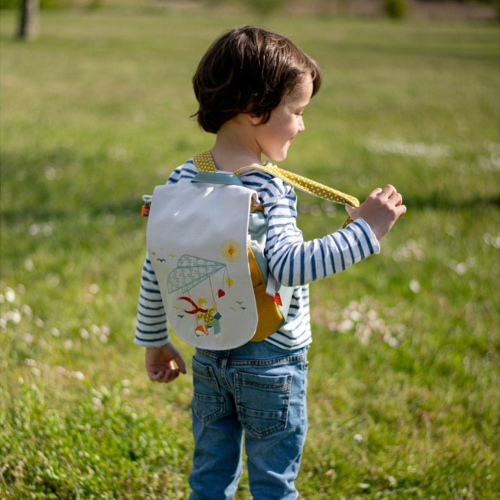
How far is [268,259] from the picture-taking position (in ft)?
6.79

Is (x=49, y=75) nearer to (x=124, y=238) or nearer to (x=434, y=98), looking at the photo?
(x=434, y=98)

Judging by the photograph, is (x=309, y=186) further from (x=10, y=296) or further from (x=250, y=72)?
(x=10, y=296)

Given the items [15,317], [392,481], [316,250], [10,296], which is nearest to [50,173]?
[10,296]

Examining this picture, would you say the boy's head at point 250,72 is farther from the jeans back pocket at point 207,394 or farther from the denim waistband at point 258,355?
the jeans back pocket at point 207,394

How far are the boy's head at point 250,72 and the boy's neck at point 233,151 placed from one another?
0.06 metres

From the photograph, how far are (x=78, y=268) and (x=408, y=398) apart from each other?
243 centimetres

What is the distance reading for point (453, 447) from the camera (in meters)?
3.24

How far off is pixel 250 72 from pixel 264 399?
0.98m

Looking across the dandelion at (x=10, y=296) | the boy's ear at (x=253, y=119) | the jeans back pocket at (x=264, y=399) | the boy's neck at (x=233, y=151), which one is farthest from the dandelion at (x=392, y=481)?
the dandelion at (x=10, y=296)

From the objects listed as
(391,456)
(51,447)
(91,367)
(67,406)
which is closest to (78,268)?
(91,367)

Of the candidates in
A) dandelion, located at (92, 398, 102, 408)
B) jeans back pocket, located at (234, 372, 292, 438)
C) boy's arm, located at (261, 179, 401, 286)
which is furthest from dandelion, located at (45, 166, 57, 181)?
boy's arm, located at (261, 179, 401, 286)

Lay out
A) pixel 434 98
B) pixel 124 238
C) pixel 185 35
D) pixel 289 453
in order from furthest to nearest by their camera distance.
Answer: pixel 185 35
pixel 434 98
pixel 124 238
pixel 289 453

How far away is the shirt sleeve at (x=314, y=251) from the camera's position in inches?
78.5

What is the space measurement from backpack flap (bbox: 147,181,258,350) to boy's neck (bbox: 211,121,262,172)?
0.11 m
